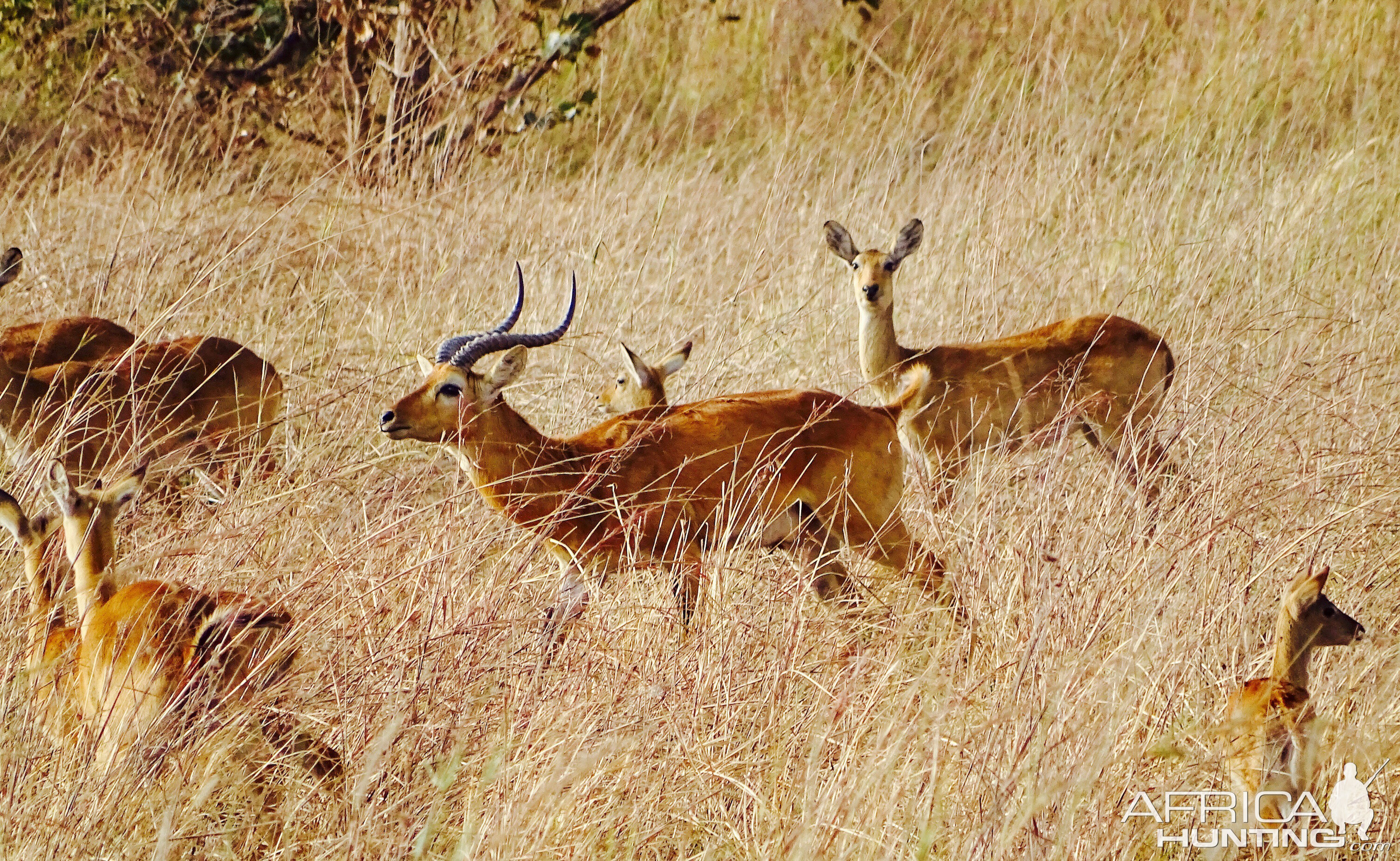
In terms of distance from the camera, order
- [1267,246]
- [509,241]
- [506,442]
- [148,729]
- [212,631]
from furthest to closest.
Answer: [509,241]
[1267,246]
[506,442]
[212,631]
[148,729]

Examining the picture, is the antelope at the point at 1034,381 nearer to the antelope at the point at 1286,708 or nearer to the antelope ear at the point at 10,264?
the antelope at the point at 1286,708

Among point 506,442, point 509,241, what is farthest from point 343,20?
point 506,442

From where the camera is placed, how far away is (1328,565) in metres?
3.32

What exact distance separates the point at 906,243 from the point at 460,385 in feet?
8.02

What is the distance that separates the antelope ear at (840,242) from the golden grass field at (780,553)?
264 mm

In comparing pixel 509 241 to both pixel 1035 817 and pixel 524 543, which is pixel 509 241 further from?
pixel 1035 817

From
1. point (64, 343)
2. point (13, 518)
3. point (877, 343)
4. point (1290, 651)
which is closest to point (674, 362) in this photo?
point (877, 343)

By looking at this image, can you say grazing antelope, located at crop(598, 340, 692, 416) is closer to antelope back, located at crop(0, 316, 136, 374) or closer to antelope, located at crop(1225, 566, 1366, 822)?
antelope back, located at crop(0, 316, 136, 374)

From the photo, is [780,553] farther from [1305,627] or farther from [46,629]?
[46,629]

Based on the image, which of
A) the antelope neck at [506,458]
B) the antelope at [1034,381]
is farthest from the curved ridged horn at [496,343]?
the antelope at [1034,381]

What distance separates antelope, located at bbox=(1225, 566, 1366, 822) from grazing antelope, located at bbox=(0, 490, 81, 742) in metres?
1.89

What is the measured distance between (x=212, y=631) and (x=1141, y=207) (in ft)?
16.5

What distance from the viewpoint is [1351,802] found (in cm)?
256

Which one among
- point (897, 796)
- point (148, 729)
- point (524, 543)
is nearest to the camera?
point (897, 796)
